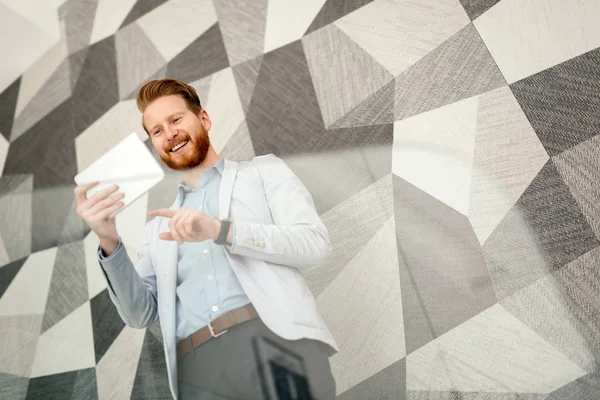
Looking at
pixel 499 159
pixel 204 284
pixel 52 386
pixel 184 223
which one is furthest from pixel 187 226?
pixel 52 386

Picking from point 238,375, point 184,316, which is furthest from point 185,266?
point 238,375

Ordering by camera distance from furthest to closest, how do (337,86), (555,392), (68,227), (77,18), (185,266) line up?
(77,18) < (68,227) < (337,86) < (185,266) < (555,392)

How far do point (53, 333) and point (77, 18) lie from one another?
141 cm

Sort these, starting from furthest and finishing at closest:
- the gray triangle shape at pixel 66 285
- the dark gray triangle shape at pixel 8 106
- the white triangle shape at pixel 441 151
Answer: the dark gray triangle shape at pixel 8 106 → the gray triangle shape at pixel 66 285 → the white triangle shape at pixel 441 151

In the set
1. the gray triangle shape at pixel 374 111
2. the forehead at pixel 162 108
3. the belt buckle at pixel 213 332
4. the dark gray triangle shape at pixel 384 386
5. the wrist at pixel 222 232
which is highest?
the forehead at pixel 162 108

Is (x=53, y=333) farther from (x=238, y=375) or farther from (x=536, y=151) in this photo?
(x=536, y=151)

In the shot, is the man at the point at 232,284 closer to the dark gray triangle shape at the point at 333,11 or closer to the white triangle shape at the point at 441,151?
the white triangle shape at the point at 441,151

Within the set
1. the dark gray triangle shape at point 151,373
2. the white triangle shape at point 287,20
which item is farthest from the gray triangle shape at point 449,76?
the dark gray triangle shape at point 151,373

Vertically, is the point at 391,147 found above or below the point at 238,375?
above

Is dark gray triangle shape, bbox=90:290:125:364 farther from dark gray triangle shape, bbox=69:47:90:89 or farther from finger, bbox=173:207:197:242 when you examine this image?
dark gray triangle shape, bbox=69:47:90:89

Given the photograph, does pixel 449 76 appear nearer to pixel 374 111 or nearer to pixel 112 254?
pixel 374 111

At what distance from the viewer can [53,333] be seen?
5.92 feet

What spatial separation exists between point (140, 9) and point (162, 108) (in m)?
0.90

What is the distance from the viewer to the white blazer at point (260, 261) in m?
1.18
